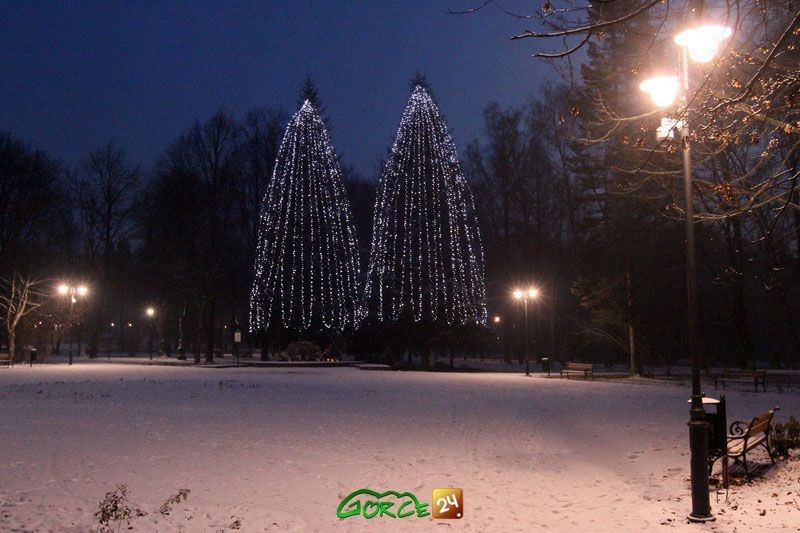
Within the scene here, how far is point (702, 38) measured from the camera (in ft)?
25.8

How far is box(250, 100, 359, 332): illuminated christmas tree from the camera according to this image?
48022mm

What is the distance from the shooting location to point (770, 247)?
63.6 ft

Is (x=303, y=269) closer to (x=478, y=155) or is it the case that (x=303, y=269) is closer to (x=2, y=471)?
(x=478, y=155)

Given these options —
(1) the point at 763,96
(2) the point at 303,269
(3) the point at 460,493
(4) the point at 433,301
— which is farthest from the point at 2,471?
(2) the point at 303,269

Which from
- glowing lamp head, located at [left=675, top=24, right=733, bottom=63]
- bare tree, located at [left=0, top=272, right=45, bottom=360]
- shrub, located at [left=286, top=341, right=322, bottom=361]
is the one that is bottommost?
shrub, located at [left=286, top=341, right=322, bottom=361]

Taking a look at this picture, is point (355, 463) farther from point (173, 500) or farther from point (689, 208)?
point (689, 208)

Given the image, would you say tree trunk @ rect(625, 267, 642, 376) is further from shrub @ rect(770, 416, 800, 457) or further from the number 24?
the number 24

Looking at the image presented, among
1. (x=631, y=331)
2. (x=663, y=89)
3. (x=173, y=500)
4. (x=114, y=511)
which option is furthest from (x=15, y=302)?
(x=663, y=89)

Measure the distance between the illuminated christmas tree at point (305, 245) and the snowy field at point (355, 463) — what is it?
28958 mm

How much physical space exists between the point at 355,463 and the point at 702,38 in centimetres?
719

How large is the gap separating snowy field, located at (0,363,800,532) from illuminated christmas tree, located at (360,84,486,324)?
880 inches

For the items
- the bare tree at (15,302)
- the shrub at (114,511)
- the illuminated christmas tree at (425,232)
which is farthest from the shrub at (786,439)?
the bare tree at (15,302)

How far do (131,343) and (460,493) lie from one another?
6761 centimetres

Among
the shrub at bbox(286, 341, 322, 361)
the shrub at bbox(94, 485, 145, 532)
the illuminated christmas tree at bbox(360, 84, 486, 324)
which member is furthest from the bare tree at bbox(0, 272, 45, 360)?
the shrub at bbox(94, 485, 145, 532)
